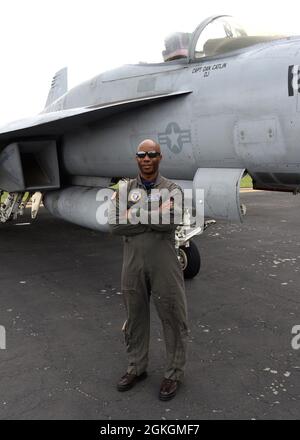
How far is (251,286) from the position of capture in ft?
17.1

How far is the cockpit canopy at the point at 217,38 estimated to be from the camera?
167 inches

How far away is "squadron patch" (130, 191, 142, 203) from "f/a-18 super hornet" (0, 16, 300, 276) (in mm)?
1413

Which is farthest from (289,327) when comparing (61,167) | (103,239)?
(103,239)

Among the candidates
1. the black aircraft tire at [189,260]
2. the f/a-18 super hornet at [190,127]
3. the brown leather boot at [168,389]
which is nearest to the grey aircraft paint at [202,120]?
the f/a-18 super hornet at [190,127]

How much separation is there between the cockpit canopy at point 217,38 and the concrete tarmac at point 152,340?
2798 millimetres

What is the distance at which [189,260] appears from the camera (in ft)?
17.7

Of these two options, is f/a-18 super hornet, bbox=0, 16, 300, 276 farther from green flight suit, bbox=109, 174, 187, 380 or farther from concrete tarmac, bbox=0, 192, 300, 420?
green flight suit, bbox=109, 174, 187, 380

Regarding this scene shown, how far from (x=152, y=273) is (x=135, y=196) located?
548 mm

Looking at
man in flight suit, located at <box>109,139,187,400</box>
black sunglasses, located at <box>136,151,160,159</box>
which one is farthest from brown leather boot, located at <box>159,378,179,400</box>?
black sunglasses, located at <box>136,151,160,159</box>

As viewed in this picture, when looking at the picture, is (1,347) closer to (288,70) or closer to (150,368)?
(150,368)

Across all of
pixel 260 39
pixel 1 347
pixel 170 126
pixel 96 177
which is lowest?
pixel 1 347

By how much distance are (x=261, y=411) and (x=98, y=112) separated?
375cm

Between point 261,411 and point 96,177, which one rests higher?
point 96,177

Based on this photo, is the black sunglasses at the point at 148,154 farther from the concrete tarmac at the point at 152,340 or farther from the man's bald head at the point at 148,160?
the concrete tarmac at the point at 152,340
